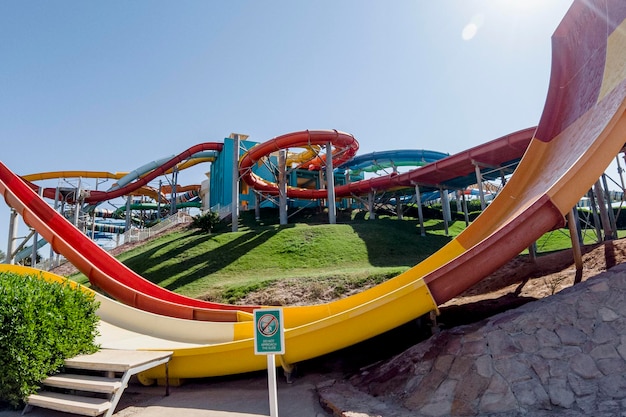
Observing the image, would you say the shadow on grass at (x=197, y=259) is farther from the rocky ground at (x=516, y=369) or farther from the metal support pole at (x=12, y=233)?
the rocky ground at (x=516, y=369)

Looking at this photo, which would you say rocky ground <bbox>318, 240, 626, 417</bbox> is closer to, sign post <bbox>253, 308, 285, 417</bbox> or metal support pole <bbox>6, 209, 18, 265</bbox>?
sign post <bbox>253, 308, 285, 417</bbox>

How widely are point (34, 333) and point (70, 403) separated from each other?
1052 millimetres

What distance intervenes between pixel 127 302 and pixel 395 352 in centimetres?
633

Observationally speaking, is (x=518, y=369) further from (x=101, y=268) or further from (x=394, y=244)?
(x=394, y=244)

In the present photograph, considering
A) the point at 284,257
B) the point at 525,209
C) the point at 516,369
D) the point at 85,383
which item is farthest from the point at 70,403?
the point at 284,257

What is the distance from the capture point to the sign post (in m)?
3.92

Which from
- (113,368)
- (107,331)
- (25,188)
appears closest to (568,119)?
(113,368)

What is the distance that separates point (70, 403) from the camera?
4508 millimetres

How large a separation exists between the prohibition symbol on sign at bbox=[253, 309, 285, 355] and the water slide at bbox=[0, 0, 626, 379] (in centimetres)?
132

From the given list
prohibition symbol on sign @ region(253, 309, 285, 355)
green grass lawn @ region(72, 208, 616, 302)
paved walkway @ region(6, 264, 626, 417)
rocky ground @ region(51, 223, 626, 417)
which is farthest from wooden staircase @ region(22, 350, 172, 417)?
green grass lawn @ region(72, 208, 616, 302)

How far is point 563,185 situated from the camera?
15.7 feet

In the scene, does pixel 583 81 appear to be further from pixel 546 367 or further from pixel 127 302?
pixel 127 302

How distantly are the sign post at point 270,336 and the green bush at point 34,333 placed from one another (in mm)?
3135

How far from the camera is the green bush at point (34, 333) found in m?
4.65
